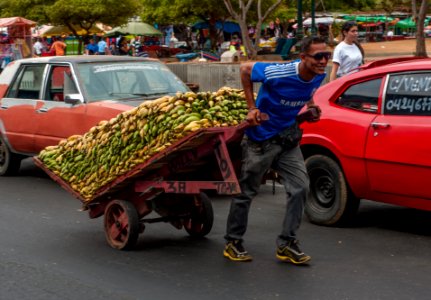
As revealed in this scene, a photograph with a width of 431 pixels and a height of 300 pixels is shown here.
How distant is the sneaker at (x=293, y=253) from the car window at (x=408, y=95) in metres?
1.70

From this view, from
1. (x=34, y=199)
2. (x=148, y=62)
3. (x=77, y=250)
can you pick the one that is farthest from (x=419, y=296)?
(x=148, y=62)

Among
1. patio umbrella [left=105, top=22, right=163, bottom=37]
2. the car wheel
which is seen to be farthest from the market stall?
the car wheel

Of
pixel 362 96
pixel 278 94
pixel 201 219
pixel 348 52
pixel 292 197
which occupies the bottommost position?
pixel 201 219

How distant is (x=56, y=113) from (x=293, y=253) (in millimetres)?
5261

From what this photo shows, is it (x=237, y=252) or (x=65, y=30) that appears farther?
(x=65, y=30)

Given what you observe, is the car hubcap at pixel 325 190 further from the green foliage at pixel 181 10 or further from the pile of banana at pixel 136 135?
the green foliage at pixel 181 10

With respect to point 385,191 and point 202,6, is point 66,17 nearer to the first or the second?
point 202,6

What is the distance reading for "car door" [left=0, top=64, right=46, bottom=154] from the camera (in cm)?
1132

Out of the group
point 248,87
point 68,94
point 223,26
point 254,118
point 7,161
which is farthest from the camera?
point 223,26

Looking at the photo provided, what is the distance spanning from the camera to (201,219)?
752 centimetres

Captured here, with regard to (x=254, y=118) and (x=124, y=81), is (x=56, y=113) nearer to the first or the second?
(x=124, y=81)

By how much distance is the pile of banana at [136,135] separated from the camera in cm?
643

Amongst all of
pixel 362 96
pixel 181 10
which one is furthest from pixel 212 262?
pixel 181 10

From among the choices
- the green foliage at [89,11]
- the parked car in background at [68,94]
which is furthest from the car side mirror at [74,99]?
the green foliage at [89,11]
